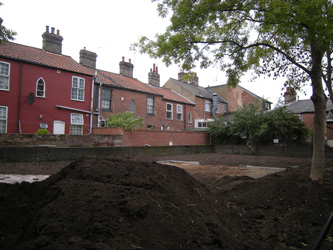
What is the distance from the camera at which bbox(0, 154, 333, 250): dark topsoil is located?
2301 mm

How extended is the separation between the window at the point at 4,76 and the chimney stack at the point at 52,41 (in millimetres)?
4775

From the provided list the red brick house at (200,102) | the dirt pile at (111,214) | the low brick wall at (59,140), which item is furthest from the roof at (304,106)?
the dirt pile at (111,214)

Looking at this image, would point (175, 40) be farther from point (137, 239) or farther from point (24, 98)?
point (24, 98)

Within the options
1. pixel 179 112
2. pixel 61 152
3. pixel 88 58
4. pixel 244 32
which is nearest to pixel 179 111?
pixel 179 112

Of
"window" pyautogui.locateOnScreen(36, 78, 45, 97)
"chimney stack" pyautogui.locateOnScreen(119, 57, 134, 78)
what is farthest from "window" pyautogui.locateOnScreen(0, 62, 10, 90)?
"chimney stack" pyautogui.locateOnScreen(119, 57, 134, 78)

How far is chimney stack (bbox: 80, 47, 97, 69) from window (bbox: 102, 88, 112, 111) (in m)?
3.48

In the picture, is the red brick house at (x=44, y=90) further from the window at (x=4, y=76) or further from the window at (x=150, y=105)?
the window at (x=150, y=105)

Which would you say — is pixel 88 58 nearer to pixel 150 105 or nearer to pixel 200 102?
pixel 150 105

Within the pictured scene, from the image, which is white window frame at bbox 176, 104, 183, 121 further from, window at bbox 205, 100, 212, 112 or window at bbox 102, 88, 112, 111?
window at bbox 102, 88, 112, 111

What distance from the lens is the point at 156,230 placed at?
2.56 m

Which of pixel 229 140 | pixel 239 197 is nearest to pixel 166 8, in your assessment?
pixel 239 197

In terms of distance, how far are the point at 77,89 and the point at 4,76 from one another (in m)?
5.31

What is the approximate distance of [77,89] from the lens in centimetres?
2028

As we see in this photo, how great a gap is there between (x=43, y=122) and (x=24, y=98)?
83.5 inches
